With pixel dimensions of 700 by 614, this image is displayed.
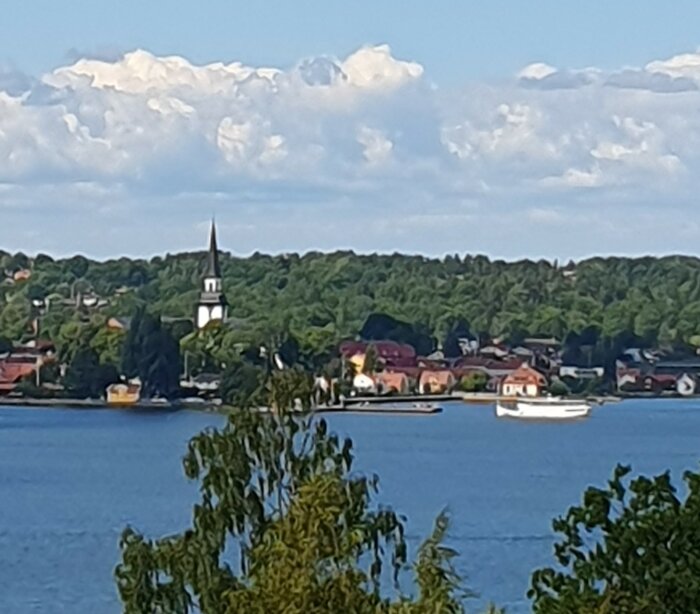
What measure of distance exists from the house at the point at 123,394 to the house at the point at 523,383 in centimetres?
1127

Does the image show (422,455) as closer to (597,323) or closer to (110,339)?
(110,339)

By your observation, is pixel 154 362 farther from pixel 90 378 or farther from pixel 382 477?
pixel 382 477

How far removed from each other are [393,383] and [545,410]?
32.1 feet

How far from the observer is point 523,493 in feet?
90.6

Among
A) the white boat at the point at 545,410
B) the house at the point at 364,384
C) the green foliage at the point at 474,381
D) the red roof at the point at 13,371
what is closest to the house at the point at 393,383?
the house at the point at 364,384

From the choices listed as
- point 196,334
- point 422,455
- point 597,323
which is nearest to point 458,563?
point 422,455

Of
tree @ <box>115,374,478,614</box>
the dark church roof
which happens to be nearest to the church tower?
the dark church roof

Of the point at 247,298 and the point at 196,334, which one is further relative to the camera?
the point at 247,298

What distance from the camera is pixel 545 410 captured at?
5656 cm

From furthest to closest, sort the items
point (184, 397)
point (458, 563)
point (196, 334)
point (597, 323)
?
point (597, 323)
point (196, 334)
point (184, 397)
point (458, 563)

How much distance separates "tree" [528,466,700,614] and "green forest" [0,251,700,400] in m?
56.5

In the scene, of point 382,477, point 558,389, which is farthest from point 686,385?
point 382,477

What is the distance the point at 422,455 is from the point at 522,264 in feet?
154

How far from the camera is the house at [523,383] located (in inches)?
2522
